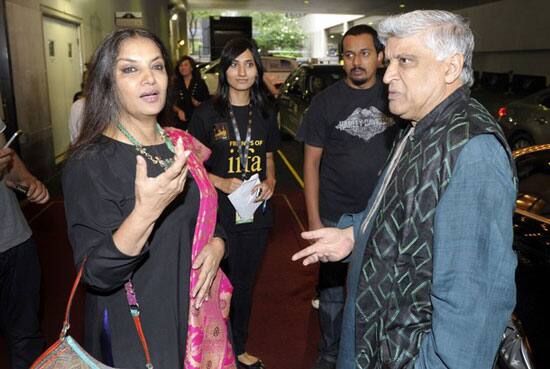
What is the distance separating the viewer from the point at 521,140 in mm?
8891

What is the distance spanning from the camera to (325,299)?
10.4 ft

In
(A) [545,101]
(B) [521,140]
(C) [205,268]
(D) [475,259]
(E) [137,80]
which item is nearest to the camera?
(D) [475,259]

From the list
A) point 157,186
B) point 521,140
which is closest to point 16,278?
point 157,186

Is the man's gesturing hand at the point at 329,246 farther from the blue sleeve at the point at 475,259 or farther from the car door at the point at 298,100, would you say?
the car door at the point at 298,100

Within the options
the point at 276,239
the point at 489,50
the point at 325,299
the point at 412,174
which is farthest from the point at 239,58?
the point at 489,50

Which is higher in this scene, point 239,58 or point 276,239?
point 239,58

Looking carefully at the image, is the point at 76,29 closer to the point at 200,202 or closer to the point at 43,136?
the point at 43,136

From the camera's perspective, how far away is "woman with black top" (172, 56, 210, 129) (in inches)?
321

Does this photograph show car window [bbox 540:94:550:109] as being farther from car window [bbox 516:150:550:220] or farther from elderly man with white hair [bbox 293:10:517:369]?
elderly man with white hair [bbox 293:10:517:369]

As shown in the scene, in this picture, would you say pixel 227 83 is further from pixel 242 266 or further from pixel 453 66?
pixel 453 66

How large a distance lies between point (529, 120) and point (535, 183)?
6.31 meters

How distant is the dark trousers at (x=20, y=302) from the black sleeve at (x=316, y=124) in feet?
5.57

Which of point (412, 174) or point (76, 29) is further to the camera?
point (76, 29)

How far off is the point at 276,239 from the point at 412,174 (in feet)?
13.8
